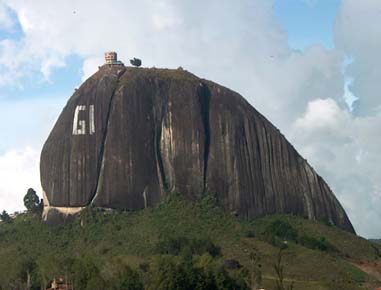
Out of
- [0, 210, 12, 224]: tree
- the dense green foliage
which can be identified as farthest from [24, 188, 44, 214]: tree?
the dense green foliage

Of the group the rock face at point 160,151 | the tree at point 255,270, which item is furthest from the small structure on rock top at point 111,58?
the tree at point 255,270

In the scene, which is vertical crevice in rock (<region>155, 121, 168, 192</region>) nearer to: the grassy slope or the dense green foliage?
the grassy slope

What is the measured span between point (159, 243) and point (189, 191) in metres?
13.9

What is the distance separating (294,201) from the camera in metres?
104

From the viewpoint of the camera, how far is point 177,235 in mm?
89750

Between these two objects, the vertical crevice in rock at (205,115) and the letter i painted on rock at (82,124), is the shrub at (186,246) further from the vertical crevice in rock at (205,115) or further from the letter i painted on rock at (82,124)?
the letter i painted on rock at (82,124)

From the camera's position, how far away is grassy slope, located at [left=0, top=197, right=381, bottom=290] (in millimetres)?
82688

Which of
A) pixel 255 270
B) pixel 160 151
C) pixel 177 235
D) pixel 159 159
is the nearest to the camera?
pixel 255 270

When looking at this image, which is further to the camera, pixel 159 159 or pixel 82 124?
pixel 82 124

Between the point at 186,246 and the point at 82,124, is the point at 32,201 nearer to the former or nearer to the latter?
the point at 82,124

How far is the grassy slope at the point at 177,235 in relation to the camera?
8269 cm

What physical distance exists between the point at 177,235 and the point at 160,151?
1414 cm

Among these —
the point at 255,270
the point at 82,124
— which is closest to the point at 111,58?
the point at 82,124

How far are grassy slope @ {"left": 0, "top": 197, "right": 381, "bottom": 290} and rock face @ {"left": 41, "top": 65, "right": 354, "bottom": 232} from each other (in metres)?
2.55
